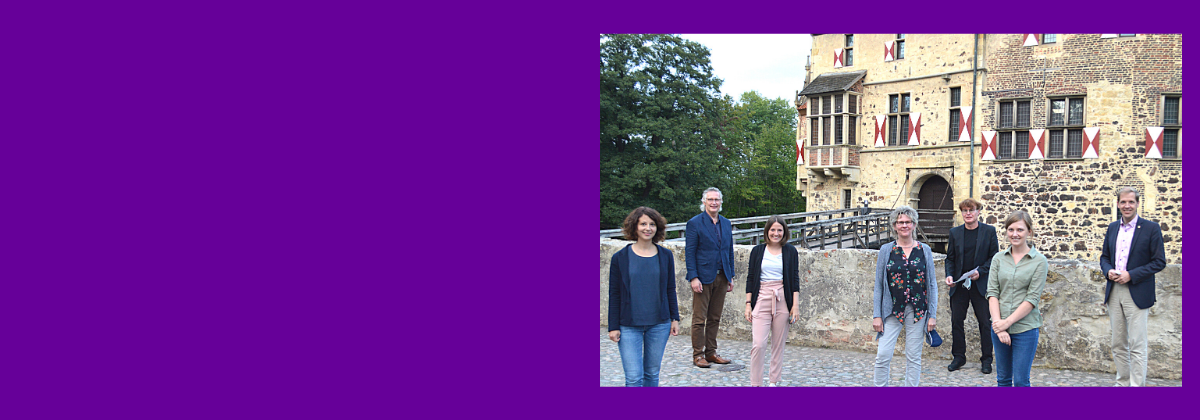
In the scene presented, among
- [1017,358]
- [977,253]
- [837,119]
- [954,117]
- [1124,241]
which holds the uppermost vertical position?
[837,119]

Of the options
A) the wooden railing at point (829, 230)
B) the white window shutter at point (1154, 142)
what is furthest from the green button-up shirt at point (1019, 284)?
the white window shutter at point (1154, 142)

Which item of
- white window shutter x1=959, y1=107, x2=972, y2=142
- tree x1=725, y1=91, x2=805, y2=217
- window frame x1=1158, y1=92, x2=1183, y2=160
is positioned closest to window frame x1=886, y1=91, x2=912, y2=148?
white window shutter x1=959, y1=107, x2=972, y2=142

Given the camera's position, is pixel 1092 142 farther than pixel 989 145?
No

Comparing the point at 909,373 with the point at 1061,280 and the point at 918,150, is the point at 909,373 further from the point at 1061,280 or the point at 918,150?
the point at 918,150

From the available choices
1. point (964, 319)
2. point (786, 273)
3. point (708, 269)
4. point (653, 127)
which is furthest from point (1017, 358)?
point (653, 127)

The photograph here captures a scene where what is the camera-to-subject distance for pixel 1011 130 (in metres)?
17.0

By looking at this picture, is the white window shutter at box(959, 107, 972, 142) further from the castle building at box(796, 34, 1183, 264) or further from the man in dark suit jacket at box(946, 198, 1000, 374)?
the man in dark suit jacket at box(946, 198, 1000, 374)

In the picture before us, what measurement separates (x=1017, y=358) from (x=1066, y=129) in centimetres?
1444

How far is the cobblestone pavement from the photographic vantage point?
5352 millimetres

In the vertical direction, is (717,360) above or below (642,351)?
below

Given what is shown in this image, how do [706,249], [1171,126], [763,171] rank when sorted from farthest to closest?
1. [763,171]
2. [1171,126]
3. [706,249]

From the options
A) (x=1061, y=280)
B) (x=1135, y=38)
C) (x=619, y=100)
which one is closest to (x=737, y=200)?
(x=619, y=100)

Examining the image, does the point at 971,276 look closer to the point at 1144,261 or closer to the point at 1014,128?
the point at 1144,261

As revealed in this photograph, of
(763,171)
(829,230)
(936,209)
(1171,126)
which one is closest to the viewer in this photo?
(1171,126)
